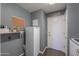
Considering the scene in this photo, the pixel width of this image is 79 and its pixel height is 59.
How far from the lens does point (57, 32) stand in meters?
1.30

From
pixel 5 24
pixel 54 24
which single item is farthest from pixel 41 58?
pixel 54 24

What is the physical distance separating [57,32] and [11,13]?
0.84 metres

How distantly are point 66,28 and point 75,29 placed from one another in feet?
0.50

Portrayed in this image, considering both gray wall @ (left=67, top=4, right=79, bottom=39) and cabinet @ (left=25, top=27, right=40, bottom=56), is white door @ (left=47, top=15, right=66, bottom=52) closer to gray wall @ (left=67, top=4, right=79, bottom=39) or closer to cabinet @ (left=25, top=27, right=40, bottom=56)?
gray wall @ (left=67, top=4, right=79, bottom=39)

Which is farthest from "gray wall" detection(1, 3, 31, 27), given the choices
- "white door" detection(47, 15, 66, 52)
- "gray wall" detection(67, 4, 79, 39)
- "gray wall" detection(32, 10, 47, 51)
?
"gray wall" detection(67, 4, 79, 39)

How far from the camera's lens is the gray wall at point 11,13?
0.95 meters

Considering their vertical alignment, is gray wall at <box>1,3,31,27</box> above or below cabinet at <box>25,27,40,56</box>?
above

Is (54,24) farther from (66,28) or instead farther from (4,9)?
(4,9)

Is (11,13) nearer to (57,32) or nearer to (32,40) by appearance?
(32,40)

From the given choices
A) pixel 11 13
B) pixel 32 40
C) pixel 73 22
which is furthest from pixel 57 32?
pixel 11 13

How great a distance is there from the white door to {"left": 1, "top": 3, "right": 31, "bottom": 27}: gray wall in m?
0.40

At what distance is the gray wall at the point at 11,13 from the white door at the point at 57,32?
0.40 m

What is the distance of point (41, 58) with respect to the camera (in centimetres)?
39

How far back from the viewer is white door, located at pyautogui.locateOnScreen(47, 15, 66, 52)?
1.22 metres
